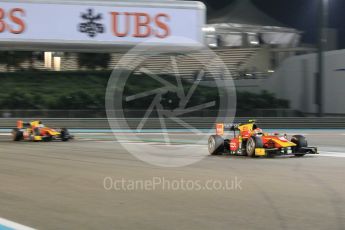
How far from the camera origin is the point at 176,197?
6.57 meters

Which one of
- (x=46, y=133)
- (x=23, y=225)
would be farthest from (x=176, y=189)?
(x=46, y=133)

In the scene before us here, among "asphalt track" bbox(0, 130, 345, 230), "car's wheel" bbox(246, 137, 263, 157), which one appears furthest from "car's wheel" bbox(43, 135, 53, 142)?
"car's wheel" bbox(246, 137, 263, 157)

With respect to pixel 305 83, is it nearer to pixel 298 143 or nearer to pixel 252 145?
pixel 298 143

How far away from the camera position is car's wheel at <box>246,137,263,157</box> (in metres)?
11.2

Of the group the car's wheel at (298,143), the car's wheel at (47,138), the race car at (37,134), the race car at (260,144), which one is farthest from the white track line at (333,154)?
the car's wheel at (47,138)

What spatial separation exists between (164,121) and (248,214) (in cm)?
2273

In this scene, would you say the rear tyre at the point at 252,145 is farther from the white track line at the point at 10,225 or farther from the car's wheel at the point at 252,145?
the white track line at the point at 10,225

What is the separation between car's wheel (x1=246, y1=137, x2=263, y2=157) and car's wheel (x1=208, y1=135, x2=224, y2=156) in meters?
0.76

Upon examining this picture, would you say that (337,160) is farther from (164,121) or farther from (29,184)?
(164,121)

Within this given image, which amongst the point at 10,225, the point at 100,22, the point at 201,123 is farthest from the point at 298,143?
the point at 100,22

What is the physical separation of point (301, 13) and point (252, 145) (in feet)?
143

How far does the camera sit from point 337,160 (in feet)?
36.2

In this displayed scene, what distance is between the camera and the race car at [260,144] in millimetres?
11258

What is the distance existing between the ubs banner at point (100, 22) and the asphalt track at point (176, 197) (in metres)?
21.1
